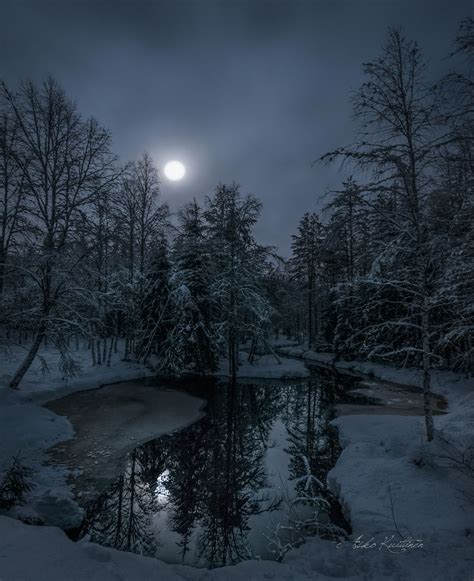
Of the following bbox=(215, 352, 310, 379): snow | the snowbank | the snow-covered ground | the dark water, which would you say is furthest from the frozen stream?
bbox=(215, 352, 310, 379): snow

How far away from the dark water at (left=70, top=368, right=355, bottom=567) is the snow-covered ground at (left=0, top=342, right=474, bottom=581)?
589 millimetres

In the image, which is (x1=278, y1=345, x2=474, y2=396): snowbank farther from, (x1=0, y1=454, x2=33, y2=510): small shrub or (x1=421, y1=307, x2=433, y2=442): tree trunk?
(x1=0, y1=454, x2=33, y2=510): small shrub

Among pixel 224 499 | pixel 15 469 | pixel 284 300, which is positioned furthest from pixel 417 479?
pixel 284 300

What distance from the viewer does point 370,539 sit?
4.98 metres

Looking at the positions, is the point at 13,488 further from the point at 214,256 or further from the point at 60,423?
the point at 214,256

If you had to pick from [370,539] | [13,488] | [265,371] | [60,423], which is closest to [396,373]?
[265,371]

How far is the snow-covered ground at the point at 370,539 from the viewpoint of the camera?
3.92 metres

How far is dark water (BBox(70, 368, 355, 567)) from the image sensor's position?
222 inches

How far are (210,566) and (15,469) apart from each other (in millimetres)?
4995

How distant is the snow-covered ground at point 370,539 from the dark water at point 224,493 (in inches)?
23.2

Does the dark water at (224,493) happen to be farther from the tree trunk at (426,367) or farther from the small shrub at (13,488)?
the tree trunk at (426,367)

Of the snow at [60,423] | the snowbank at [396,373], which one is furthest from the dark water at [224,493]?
the snowbank at [396,373]

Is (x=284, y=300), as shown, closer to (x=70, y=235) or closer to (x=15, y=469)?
(x=70, y=235)

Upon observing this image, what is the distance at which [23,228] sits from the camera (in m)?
11.2
